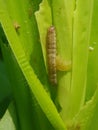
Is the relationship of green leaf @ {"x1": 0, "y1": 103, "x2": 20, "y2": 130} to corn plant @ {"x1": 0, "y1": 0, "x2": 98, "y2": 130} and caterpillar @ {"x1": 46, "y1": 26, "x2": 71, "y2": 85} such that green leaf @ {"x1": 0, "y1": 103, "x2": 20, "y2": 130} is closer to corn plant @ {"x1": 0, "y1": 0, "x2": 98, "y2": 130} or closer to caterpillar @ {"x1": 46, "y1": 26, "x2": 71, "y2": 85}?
corn plant @ {"x1": 0, "y1": 0, "x2": 98, "y2": 130}

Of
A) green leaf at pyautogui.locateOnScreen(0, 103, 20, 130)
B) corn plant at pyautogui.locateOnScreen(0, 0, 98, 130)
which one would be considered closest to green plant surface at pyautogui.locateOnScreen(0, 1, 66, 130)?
corn plant at pyautogui.locateOnScreen(0, 0, 98, 130)

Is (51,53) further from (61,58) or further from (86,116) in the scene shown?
(86,116)

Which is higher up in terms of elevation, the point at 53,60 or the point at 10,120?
the point at 53,60

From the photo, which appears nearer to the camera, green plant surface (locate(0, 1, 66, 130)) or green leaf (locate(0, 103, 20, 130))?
green plant surface (locate(0, 1, 66, 130))

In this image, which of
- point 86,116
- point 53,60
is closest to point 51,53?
point 53,60

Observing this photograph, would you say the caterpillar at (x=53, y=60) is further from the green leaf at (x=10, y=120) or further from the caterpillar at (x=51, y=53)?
the green leaf at (x=10, y=120)

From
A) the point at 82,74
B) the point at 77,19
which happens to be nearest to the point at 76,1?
the point at 77,19
